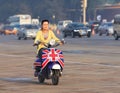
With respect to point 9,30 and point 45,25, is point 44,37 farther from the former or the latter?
point 9,30

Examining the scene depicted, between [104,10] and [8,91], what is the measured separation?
130 metres

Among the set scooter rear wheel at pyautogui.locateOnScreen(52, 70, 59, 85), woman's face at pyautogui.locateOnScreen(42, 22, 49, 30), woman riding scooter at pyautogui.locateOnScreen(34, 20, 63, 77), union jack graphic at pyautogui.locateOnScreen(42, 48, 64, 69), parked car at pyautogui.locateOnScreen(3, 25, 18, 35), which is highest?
woman's face at pyautogui.locateOnScreen(42, 22, 49, 30)

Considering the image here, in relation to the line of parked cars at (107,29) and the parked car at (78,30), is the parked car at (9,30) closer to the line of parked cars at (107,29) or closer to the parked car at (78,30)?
the line of parked cars at (107,29)

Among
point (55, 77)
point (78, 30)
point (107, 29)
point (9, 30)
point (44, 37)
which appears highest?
point (44, 37)

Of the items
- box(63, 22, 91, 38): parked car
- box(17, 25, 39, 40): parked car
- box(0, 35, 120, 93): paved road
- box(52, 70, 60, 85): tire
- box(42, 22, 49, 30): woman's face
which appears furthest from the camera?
box(63, 22, 91, 38): parked car

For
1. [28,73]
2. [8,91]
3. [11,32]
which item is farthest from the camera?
[11,32]

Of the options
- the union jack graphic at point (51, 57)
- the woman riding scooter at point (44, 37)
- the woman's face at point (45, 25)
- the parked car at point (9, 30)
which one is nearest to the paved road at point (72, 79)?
the union jack graphic at point (51, 57)

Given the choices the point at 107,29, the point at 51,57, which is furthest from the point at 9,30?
the point at 51,57

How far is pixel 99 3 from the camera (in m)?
146

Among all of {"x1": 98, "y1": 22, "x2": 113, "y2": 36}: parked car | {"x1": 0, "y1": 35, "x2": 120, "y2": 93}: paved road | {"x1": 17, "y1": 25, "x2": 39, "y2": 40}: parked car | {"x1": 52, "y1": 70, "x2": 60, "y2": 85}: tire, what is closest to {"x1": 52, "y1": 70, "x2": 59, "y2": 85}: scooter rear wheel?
{"x1": 52, "y1": 70, "x2": 60, "y2": 85}: tire

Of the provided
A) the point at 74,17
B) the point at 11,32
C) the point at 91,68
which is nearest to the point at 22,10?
the point at 74,17

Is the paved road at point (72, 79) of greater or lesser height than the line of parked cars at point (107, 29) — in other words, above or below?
above

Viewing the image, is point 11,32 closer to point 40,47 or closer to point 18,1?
point 18,1

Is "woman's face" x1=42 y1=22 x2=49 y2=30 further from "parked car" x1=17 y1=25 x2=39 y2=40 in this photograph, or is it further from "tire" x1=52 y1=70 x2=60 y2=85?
"parked car" x1=17 y1=25 x2=39 y2=40
